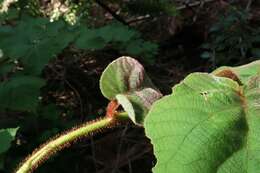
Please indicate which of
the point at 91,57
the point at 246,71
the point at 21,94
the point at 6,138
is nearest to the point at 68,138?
the point at 246,71

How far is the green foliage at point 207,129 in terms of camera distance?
2.44 feet

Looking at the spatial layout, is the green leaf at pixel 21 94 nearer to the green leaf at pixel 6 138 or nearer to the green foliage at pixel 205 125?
the green leaf at pixel 6 138

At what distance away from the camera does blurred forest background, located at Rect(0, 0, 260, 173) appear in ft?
6.74

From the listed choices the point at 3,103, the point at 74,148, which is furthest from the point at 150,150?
the point at 3,103

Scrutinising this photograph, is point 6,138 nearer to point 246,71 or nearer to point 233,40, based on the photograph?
point 246,71

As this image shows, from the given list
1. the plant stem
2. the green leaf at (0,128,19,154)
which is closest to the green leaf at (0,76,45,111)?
the green leaf at (0,128,19,154)

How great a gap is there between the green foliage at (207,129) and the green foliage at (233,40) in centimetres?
194

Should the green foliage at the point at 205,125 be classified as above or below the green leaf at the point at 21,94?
above

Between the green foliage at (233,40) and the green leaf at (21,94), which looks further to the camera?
the green foliage at (233,40)

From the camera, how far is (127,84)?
1.08m

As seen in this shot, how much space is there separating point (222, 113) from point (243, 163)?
10cm

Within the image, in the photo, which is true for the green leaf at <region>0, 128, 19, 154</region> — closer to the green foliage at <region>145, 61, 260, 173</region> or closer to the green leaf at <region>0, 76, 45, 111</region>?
the green leaf at <region>0, 76, 45, 111</region>

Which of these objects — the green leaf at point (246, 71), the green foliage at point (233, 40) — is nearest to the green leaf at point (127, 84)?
the green leaf at point (246, 71)

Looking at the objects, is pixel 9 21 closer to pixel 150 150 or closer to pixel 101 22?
pixel 101 22
